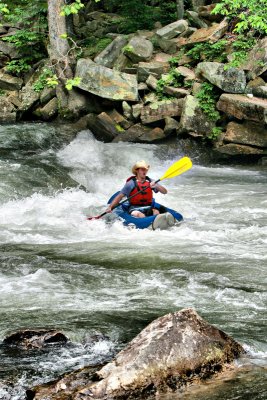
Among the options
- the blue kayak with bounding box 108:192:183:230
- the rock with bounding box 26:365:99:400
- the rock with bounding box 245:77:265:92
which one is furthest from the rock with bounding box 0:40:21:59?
the rock with bounding box 26:365:99:400

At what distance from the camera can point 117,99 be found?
14734 mm

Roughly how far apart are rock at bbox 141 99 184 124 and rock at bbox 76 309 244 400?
10.6 meters

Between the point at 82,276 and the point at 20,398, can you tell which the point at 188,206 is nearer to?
the point at 82,276

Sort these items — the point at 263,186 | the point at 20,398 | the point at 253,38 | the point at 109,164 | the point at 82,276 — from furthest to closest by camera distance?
the point at 253,38 → the point at 109,164 → the point at 263,186 → the point at 82,276 → the point at 20,398

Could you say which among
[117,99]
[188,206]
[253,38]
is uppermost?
[253,38]

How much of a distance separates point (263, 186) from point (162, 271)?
5.89m

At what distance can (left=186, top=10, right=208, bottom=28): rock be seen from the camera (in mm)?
16844

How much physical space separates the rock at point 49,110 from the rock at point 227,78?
4.06 m

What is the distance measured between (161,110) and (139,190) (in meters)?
5.76

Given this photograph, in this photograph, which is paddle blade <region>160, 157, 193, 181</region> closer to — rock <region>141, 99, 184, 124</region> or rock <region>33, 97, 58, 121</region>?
rock <region>141, 99, 184, 124</region>

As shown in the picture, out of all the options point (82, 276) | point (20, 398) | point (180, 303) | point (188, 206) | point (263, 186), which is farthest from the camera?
point (263, 186)

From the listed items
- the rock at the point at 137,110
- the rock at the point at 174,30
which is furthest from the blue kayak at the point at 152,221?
the rock at the point at 174,30

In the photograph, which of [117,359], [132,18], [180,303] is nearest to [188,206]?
[180,303]

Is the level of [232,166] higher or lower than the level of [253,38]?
lower
